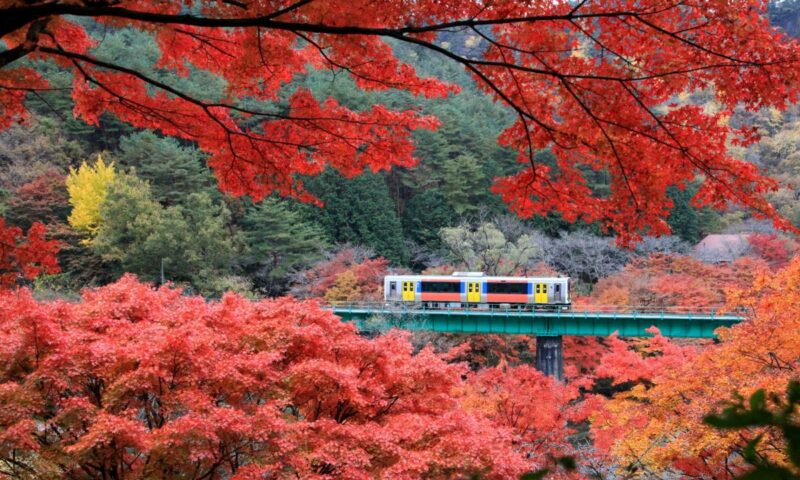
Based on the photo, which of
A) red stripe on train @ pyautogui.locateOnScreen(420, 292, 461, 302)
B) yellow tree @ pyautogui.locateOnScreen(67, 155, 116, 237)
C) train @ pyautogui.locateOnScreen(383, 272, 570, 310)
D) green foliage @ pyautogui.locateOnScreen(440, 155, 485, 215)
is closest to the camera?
train @ pyautogui.locateOnScreen(383, 272, 570, 310)

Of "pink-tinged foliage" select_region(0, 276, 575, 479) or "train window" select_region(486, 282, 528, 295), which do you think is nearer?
"pink-tinged foliage" select_region(0, 276, 575, 479)

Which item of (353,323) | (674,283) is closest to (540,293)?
(674,283)

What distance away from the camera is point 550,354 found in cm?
1941

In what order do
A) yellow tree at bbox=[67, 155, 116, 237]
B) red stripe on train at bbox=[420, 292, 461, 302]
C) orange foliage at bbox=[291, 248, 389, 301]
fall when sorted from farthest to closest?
orange foliage at bbox=[291, 248, 389, 301]
yellow tree at bbox=[67, 155, 116, 237]
red stripe on train at bbox=[420, 292, 461, 302]

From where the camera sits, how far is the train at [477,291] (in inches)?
789

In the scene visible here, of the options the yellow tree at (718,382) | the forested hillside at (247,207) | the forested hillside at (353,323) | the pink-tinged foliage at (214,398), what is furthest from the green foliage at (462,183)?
the pink-tinged foliage at (214,398)

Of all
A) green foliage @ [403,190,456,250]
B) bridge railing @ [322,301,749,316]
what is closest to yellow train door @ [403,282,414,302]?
bridge railing @ [322,301,749,316]

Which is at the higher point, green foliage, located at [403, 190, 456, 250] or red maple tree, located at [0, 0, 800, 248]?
green foliage, located at [403, 190, 456, 250]

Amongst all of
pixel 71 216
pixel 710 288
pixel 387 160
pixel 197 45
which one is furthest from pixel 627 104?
pixel 71 216

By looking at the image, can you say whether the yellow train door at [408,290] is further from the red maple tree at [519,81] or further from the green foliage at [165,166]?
the red maple tree at [519,81]

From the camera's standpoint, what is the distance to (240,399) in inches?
280

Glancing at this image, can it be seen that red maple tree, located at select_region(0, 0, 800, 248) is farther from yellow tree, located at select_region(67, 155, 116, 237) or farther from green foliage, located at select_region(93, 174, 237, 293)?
yellow tree, located at select_region(67, 155, 116, 237)

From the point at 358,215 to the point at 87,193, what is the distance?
10880mm

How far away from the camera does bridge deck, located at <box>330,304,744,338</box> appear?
1850 centimetres
